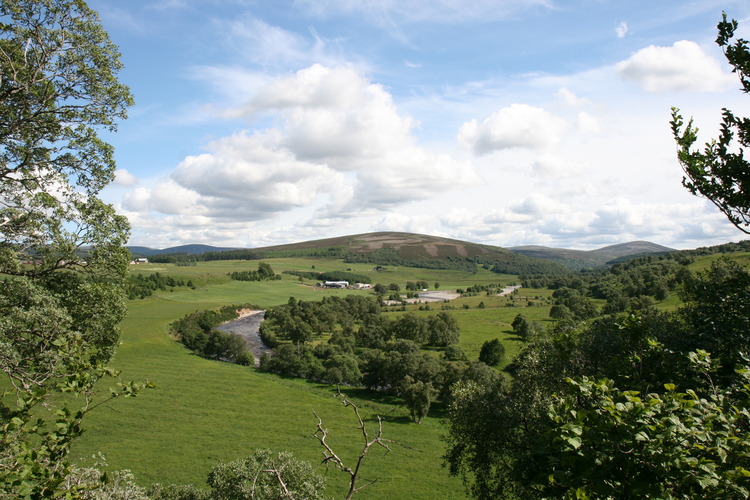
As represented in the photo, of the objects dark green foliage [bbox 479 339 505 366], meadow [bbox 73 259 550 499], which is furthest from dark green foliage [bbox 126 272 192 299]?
dark green foliage [bbox 479 339 505 366]

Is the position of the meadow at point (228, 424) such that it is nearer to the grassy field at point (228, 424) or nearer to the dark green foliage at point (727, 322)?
the grassy field at point (228, 424)

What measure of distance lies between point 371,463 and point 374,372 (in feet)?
84.4

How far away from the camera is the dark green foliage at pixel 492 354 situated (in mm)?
79887

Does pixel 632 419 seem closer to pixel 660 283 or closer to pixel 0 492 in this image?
pixel 0 492

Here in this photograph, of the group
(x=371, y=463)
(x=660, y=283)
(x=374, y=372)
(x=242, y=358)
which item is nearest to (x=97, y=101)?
(x=371, y=463)

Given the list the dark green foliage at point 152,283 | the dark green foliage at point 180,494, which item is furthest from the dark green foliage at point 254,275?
the dark green foliage at point 180,494

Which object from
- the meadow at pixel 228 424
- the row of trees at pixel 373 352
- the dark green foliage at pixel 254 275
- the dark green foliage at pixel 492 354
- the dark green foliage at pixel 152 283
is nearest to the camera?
the meadow at pixel 228 424

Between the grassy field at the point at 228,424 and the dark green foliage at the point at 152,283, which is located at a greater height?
the dark green foliage at the point at 152,283

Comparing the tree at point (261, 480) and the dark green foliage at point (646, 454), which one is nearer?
the dark green foliage at point (646, 454)

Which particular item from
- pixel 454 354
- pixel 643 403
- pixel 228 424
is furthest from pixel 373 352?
pixel 643 403

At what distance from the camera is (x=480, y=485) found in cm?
2002

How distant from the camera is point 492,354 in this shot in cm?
8038

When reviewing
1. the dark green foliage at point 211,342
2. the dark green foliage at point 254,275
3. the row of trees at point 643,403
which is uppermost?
the row of trees at point 643,403

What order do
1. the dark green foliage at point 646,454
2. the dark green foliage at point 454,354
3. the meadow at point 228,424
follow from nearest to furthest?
the dark green foliage at point 646,454 → the meadow at point 228,424 → the dark green foliage at point 454,354
